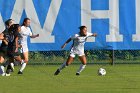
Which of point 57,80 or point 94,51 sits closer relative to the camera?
point 57,80

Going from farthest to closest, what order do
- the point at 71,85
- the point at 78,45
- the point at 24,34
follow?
1. the point at 24,34
2. the point at 78,45
3. the point at 71,85

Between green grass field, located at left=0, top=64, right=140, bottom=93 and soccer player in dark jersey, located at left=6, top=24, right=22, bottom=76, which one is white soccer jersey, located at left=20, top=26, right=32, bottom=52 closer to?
soccer player in dark jersey, located at left=6, top=24, right=22, bottom=76

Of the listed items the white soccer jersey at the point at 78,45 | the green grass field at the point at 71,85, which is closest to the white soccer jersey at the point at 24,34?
the white soccer jersey at the point at 78,45

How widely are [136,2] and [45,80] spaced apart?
34.3 feet

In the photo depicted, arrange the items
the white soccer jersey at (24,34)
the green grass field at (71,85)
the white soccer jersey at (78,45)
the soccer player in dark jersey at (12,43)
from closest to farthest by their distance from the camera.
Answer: the green grass field at (71,85) → the soccer player in dark jersey at (12,43) → the white soccer jersey at (78,45) → the white soccer jersey at (24,34)

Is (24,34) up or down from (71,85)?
up

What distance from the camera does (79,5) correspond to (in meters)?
29.1

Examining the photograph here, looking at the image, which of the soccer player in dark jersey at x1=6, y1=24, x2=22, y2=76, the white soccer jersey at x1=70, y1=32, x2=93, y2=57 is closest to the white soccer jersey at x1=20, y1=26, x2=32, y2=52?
the soccer player in dark jersey at x1=6, y1=24, x2=22, y2=76

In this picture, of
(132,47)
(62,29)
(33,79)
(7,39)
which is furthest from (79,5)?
(33,79)

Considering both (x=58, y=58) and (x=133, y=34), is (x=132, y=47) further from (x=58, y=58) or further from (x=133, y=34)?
(x=58, y=58)

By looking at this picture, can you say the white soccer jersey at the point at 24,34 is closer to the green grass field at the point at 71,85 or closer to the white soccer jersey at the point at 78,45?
the white soccer jersey at the point at 78,45

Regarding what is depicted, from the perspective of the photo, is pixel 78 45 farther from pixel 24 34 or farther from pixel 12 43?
pixel 12 43

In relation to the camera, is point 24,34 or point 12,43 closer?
point 12,43

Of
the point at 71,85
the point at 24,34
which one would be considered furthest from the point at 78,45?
the point at 71,85
